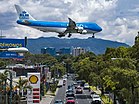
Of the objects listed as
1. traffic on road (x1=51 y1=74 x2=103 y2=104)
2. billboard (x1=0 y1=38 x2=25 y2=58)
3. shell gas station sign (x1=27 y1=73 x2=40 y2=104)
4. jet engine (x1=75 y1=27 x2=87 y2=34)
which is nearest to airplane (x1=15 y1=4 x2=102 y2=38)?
jet engine (x1=75 y1=27 x2=87 y2=34)

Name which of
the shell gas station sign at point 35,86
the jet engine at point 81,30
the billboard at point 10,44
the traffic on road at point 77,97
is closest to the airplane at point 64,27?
the jet engine at point 81,30

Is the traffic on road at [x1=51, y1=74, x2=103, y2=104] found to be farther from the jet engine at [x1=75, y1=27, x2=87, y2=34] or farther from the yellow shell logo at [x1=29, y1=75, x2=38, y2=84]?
the yellow shell logo at [x1=29, y1=75, x2=38, y2=84]

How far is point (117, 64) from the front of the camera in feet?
202

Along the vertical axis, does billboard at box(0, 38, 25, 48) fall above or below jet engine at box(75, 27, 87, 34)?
below

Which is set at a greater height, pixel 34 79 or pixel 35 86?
pixel 34 79

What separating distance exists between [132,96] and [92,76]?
49155 millimetres

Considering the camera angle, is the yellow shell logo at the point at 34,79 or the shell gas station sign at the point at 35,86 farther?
the shell gas station sign at the point at 35,86

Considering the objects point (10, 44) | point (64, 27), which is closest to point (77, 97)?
point (64, 27)

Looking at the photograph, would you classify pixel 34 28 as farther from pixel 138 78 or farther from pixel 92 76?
pixel 92 76

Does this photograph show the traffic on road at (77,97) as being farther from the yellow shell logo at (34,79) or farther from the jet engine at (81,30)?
the yellow shell logo at (34,79)

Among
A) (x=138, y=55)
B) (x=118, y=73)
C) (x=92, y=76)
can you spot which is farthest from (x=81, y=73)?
(x=118, y=73)

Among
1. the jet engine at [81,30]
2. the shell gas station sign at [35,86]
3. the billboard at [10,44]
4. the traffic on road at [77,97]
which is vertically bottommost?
the traffic on road at [77,97]

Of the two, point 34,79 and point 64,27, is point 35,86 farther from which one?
point 64,27

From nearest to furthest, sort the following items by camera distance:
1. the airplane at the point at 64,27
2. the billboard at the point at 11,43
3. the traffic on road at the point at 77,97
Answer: the billboard at the point at 11,43 < the airplane at the point at 64,27 < the traffic on road at the point at 77,97
